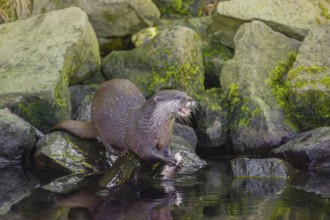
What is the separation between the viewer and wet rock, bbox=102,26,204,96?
8.31m

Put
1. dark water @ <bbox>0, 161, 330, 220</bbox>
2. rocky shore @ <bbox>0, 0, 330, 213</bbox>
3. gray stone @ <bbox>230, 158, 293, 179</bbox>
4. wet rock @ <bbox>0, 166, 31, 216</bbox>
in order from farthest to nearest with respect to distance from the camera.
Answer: rocky shore @ <bbox>0, 0, 330, 213</bbox> → gray stone @ <bbox>230, 158, 293, 179</bbox> → wet rock @ <bbox>0, 166, 31, 216</bbox> → dark water @ <bbox>0, 161, 330, 220</bbox>

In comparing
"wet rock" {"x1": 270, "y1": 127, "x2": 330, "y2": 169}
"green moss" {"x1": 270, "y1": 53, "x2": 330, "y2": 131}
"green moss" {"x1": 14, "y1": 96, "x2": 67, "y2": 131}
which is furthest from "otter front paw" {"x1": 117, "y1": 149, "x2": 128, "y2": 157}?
"green moss" {"x1": 270, "y1": 53, "x2": 330, "y2": 131}

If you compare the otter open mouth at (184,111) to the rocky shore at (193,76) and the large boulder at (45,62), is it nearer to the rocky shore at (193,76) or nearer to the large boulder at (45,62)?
the rocky shore at (193,76)

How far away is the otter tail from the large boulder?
499 mm

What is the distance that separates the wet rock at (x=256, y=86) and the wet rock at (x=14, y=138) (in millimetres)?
2125

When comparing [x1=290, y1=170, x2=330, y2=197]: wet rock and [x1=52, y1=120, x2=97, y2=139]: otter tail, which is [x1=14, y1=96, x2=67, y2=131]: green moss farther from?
[x1=290, y1=170, x2=330, y2=197]: wet rock

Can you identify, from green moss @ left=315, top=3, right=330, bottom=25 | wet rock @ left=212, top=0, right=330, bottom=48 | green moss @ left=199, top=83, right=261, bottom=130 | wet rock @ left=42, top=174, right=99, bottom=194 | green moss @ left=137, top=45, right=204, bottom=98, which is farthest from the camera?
green moss @ left=315, top=3, right=330, bottom=25

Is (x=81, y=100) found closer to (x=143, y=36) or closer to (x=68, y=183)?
(x=143, y=36)

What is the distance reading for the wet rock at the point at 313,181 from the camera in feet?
20.1

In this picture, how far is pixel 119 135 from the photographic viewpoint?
6898 mm

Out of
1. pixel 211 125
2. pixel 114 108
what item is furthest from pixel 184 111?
pixel 211 125

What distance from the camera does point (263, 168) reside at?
22.1ft

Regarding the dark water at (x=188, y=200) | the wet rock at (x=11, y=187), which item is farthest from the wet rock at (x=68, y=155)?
the dark water at (x=188, y=200)

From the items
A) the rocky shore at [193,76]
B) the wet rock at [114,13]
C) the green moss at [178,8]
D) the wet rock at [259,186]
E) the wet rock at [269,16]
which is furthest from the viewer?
the green moss at [178,8]
